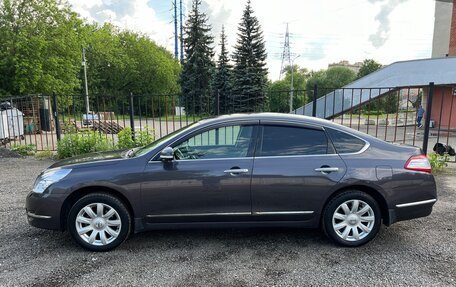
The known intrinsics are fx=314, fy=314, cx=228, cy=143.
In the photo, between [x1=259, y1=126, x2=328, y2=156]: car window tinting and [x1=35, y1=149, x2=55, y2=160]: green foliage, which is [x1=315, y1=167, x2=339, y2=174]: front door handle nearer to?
[x1=259, y1=126, x2=328, y2=156]: car window tinting

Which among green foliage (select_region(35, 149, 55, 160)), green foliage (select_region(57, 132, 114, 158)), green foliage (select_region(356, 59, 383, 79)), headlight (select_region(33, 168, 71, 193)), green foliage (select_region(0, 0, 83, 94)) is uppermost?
green foliage (select_region(356, 59, 383, 79))

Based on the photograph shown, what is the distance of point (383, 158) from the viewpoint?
11.6ft

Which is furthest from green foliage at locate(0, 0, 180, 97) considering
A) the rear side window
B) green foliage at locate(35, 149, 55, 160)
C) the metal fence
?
the rear side window

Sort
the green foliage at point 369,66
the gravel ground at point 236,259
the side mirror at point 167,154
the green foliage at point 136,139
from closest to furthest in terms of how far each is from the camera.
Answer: the gravel ground at point 236,259 < the side mirror at point 167,154 < the green foliage at point 136,139 < the green foliage at point 369,66

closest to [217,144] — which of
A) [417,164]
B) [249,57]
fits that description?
[417,164]

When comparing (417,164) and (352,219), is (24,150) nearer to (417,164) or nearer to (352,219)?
(352,219)

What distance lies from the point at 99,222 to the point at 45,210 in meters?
0.59

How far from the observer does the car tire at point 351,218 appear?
3.48 metres

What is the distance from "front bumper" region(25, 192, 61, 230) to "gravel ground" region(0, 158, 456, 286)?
339 millimetres

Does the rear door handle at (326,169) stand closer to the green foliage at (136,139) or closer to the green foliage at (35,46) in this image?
the green foliage at (136,139)

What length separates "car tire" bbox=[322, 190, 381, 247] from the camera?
3484 millimetres

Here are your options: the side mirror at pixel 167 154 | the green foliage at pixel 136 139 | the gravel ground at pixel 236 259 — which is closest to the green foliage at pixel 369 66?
the green foliage at pixel 136 139

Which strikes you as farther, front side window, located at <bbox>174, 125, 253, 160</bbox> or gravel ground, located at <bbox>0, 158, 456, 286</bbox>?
front side window, located at <bbox>174, 125, 253, 160</bbox>

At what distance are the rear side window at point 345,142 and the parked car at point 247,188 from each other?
0.5 inches
